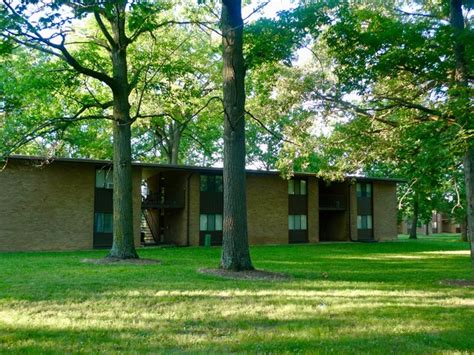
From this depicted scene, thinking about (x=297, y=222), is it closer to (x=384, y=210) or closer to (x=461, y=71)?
(x=384, y=210)

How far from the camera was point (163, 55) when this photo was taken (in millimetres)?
21594

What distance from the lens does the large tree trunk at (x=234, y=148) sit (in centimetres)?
1300

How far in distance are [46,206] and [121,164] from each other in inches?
398

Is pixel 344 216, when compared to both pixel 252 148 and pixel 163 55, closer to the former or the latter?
pixel 252 148

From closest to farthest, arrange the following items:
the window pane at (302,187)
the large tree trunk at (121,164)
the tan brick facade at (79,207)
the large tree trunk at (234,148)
A: the large tree trunk at (234,148) < the large tree trunk at (121,164) < the tan brick facade at (79,207) < the window pane at (302,187)

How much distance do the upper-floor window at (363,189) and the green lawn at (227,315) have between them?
91.1ft

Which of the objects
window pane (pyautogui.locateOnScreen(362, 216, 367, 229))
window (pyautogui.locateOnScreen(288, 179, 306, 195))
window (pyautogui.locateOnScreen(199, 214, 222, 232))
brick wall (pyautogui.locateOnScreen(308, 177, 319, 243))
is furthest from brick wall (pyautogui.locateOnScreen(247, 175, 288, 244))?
window pane (pyautogui.locateOnScreen(362, 216, 367, 229))

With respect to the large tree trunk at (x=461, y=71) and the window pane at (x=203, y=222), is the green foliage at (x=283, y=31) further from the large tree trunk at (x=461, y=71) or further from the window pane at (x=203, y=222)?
the window pane at (x=203, y=222)

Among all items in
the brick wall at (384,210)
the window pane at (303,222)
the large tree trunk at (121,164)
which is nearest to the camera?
the large tree trunk at (121,164)

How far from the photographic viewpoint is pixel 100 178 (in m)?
27.9

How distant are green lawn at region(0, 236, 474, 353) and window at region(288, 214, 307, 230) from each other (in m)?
23.3

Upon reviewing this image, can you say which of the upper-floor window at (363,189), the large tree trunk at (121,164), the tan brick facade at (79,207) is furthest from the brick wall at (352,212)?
the large tree trunk at (121,164)

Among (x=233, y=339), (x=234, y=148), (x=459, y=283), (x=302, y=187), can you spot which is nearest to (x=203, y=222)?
(x=302, y=187)

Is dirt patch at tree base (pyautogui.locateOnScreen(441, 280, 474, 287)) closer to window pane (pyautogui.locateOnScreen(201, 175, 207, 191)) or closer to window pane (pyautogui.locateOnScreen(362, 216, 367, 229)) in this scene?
window pane (pyautogui.locateOnScreen(201, 175, 207, 191))
